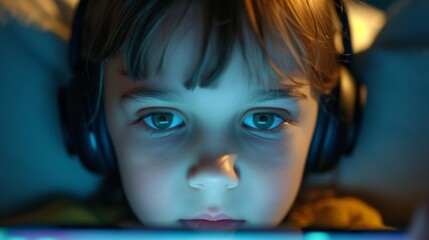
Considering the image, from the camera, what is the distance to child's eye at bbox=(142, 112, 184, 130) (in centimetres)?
72

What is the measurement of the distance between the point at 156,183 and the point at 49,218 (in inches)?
6.6

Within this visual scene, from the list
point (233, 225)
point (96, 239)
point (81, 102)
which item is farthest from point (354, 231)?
point (81, 102)

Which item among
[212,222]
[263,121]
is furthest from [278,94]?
[212,222]

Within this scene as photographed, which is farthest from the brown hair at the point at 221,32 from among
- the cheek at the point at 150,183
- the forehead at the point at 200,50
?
the cheek at the point at 150,183

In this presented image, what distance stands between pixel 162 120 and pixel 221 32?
15 centimetres

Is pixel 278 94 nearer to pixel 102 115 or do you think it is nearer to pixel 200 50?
pixel 200 50

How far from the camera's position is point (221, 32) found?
633 mm

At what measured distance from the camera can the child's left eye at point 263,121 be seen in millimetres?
717

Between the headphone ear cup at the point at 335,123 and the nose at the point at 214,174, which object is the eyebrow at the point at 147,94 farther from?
the headphone ear cup at the point at 335,123

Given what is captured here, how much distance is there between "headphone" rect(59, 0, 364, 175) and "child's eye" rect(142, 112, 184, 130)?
0.06 meters

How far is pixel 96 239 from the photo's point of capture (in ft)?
2.02

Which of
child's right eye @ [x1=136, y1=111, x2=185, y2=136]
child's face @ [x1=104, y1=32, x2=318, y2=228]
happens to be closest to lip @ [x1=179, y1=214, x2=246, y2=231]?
child's face @ [x1=104, y1=32, x2=318, y2=228]

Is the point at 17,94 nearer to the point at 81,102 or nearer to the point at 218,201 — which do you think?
the point at 81,102

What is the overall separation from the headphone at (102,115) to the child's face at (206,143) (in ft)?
0.05
